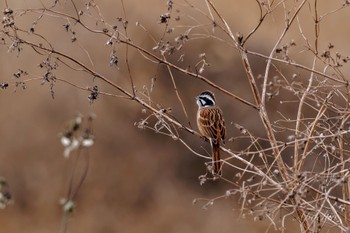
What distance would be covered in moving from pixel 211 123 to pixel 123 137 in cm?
463

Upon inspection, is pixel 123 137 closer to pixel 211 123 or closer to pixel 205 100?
pixel 205 100

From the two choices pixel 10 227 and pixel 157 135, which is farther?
pixel 157 135

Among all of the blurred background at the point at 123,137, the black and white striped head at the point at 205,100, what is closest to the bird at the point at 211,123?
the black and white striped head at the point at 205,100

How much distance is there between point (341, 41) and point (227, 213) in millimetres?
2601

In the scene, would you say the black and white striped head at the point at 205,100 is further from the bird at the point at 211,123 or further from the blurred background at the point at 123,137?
the blurred background at the point at 123,137

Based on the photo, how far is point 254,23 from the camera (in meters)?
11.4

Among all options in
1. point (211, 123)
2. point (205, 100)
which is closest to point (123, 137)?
point (205, 100)

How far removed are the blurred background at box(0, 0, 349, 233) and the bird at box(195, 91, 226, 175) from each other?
371 cm

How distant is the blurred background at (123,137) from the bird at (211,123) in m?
3.71

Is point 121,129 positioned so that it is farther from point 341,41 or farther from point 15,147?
point 341,41

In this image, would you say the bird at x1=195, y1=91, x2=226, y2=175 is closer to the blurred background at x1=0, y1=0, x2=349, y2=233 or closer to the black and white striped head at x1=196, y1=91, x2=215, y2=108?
the black and white striped head at x1=196, y1=91, x2=215, y2=108

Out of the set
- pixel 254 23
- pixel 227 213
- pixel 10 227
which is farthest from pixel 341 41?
pixel 10 227

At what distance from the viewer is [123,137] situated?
11438 mm

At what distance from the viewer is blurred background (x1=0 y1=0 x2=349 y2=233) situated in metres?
11.0
